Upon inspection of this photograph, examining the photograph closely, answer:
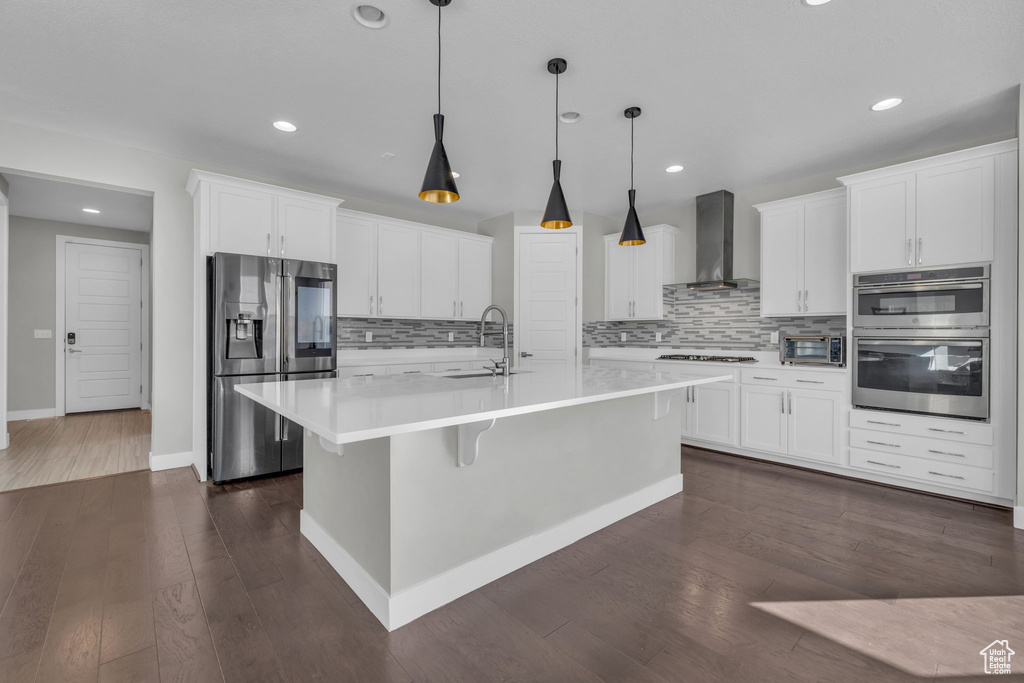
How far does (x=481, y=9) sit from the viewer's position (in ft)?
6.93

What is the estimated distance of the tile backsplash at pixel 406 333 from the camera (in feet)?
16.3

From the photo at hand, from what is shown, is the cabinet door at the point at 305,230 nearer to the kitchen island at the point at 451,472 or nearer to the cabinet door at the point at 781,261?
the kitchen island at the point at 451,472

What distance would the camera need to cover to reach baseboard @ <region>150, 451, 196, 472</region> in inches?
150

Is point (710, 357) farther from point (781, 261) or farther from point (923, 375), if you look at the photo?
point (923, 375)

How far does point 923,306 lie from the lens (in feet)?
10.8

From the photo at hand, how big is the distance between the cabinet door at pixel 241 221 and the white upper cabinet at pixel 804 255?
14.0 ft

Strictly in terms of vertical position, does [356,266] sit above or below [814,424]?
above

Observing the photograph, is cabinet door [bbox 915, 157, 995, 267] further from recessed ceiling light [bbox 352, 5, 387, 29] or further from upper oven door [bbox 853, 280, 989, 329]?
recessed ceiling light [bbox 352, 5, 387, 29]

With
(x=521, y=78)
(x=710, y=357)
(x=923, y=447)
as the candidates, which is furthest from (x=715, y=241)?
(x=521, y=78)

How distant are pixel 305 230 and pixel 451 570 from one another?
3.19 meters

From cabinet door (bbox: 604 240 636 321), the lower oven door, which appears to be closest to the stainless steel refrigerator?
cabinet door (bbox: 604 240 636 321)

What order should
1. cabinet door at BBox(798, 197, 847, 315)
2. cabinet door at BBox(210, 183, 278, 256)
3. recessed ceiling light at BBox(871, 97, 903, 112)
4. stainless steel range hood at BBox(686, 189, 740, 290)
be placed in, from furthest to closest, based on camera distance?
stainless steel range hood at BBox(686, 189, 740, 290), cabinet door at BBox(798, 197, 847, 315), cabinet door at BBox(210, 183, 278, 256), recessed ceiling light at BBox(871, 97, 903, 112)

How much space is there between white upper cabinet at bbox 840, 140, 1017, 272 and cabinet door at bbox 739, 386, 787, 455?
3.93 feet

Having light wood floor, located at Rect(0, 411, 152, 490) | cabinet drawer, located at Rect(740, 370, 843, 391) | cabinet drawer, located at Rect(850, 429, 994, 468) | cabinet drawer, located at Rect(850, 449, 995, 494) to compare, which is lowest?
light wood floor, located at Rect(0, 411, 152, 490)
